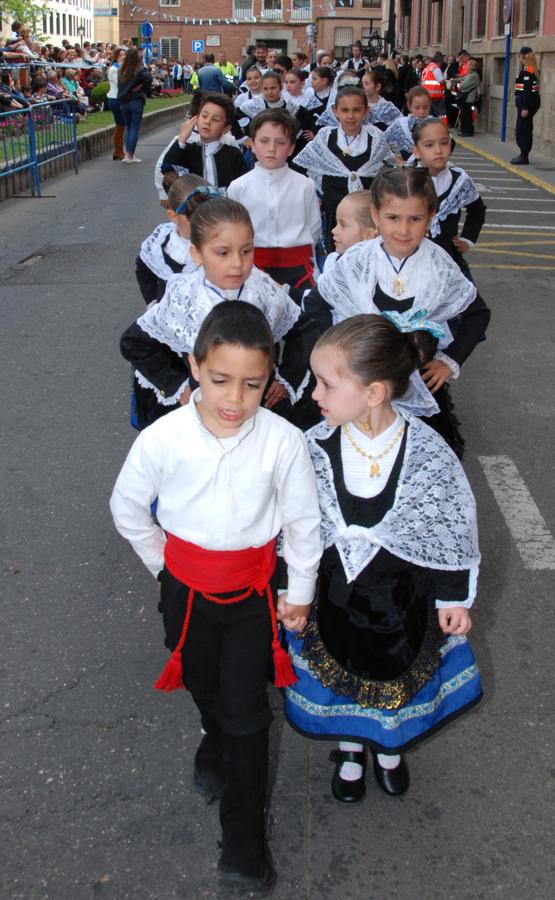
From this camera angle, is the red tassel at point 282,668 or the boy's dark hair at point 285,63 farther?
the boy's dark hair at point 285,63

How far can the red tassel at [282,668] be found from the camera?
275 centimetres

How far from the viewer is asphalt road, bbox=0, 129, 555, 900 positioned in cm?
278

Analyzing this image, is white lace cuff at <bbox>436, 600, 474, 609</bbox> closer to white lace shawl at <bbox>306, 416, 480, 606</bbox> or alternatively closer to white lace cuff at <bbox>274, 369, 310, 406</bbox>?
white lace shawl at <bbox>306, 416, 480, 606</bbox>

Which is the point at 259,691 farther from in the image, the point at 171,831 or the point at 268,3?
the point at 268,3

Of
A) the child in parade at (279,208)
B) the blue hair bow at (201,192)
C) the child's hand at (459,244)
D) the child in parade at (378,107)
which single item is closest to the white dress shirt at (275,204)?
the child in parade at (279,208)

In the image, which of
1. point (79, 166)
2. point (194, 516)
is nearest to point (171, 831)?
point (194, 516)

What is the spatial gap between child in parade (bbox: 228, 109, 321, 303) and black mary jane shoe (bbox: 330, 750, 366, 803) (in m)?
3.21

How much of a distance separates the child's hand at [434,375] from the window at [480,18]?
31.6m

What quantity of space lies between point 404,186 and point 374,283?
359 millimetres

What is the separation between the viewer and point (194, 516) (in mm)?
2643

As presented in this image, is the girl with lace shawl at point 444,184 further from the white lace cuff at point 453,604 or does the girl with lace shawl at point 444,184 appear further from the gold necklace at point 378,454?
the white lace cuff at point 453,604

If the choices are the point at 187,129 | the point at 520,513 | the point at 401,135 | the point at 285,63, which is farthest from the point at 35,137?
the point at 520,513

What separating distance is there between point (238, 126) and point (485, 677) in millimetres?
7707

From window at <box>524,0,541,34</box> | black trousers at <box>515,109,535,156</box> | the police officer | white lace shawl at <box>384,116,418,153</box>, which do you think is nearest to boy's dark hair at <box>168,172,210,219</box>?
white lace shawl at <box>384,116,418,153</box>
